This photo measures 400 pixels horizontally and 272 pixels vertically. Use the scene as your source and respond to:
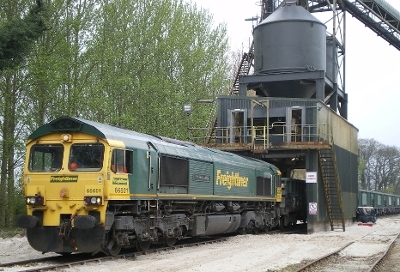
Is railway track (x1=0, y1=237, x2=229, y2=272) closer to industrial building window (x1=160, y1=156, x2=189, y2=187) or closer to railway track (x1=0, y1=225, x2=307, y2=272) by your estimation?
railway track (x1=0, y1=225, x2=307, y2=272)

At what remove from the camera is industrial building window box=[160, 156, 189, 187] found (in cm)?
1710

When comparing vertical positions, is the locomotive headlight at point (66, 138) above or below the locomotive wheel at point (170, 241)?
above

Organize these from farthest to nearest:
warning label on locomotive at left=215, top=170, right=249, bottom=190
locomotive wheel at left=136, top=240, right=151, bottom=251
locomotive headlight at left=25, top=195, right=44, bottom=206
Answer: warning label on locomotive at left=215, top=170, right=249, bottom=190
locomotive wheel at left=136, top=240, right=151, bottom=251
locomotive headlight at left=25, top=195, right=44, bottom=206

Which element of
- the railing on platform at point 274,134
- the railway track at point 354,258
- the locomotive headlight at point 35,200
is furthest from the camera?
the railing on platform at point 274,134

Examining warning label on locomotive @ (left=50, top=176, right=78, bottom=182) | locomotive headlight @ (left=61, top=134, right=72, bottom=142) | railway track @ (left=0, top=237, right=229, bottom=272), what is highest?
locomotive headlight @ (left=61, top=134, right=72, bottom=142)

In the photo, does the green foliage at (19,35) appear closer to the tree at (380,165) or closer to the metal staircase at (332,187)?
the metal staircase at (332,187)

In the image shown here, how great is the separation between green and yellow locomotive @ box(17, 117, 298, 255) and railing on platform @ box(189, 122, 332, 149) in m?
12.6

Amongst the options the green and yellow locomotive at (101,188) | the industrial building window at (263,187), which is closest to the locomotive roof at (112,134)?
the green and yellow locomotive at (101,188)

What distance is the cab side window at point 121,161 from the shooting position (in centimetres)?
1460

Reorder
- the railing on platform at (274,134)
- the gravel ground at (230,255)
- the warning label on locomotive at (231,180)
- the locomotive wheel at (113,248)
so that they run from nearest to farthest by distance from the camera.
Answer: the gravel ground at (230,255) → the locomotive wheel at (113,248) → the warning label on locomotive at (231,180) → the railing on platform at (274,134)

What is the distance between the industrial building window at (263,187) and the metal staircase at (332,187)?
14.7ft

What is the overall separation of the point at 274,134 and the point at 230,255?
50.3ft

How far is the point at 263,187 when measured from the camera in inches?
1032

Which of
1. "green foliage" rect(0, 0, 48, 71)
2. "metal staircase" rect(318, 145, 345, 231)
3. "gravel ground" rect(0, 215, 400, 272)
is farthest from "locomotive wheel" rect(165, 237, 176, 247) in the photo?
"metal staircase" rect(318, 145, 345, 231)
